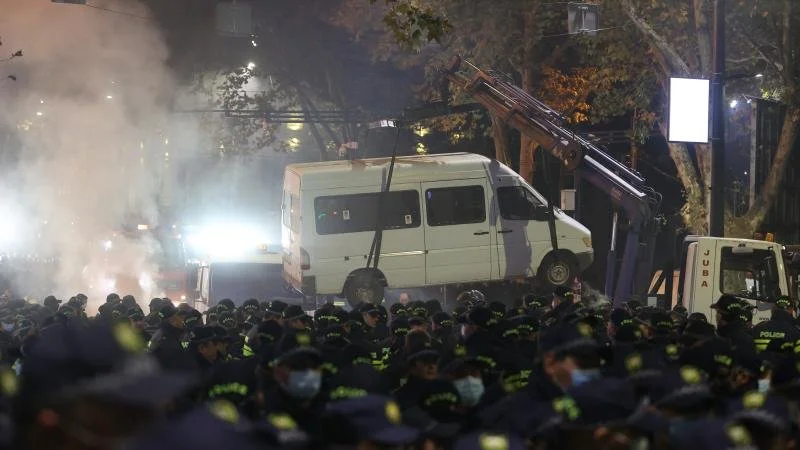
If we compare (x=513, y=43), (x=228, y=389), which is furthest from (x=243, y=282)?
(x=228, y=389)

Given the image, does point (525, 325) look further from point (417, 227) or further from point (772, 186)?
point (772, 186)

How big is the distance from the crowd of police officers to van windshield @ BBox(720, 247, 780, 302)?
425 cm

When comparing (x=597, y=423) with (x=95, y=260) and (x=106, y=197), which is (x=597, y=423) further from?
(x=106, y=197)

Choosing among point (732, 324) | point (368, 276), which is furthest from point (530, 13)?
point (732, 324)

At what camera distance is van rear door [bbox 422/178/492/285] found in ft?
58.5

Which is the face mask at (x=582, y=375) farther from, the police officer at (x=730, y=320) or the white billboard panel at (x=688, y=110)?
the white billboard panel at (x=688, y=110)

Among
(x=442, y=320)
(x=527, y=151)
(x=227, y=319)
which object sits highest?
(x=527, y=151)

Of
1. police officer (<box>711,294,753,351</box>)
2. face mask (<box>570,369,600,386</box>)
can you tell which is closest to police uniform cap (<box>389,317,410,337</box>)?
police officer (<box>711,294,753,351</box>)

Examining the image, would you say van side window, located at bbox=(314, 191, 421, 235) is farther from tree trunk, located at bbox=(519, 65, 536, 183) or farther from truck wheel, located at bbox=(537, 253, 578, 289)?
tree trunk, located at bbox=(519, 65, 536, 183)

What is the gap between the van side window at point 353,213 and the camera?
58.3 ft

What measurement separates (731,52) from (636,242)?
7436 millimetres

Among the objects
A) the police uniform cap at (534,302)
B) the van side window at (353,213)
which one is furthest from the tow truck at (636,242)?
the van side window at (353,213)

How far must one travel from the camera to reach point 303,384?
591cm

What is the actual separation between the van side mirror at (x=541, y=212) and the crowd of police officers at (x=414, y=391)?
7.62 metres
